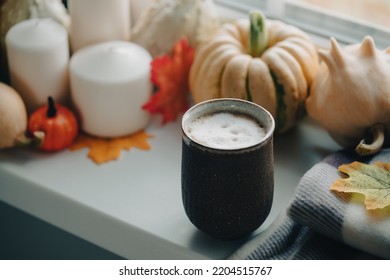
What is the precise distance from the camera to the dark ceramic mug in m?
0.71

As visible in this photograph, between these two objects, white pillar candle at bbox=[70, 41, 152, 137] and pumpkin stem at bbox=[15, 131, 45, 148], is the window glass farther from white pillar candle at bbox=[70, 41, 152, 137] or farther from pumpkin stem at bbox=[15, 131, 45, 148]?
pumpkin stem at bbox=[15, 131, 45, 148]

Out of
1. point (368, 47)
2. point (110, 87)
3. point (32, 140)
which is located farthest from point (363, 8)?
point (32, 140)

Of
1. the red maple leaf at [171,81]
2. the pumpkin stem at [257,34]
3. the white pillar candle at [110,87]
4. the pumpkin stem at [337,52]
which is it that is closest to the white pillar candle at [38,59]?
the white pillar candle at [110,87]

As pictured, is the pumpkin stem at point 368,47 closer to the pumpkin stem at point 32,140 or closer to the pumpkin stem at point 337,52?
the pumpkin stem at point 337,52

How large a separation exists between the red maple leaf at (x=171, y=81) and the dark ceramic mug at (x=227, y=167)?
250mm

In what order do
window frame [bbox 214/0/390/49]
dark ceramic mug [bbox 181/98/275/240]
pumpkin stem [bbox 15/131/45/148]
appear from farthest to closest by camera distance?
window frame [bbox 214/0/390/49], pumpkin stem [bbox 15/131/45/148], dark ceramic mug [bbox 181/98/275/240]

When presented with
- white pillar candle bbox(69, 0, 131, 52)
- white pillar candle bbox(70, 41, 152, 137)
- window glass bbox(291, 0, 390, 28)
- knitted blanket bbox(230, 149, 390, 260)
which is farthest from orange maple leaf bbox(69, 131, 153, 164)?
window glass bbox(291, 0, 390, 28)

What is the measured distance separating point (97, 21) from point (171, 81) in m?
0.16

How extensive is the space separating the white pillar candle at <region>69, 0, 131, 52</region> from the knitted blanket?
0.44m

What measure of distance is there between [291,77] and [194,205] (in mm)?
273

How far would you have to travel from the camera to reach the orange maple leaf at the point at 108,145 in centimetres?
97

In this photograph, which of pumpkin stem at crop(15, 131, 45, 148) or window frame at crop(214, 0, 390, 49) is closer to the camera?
pumpkin stem at crop(15, 131, 45, 148)

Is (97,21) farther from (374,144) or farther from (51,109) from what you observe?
(374,144)
